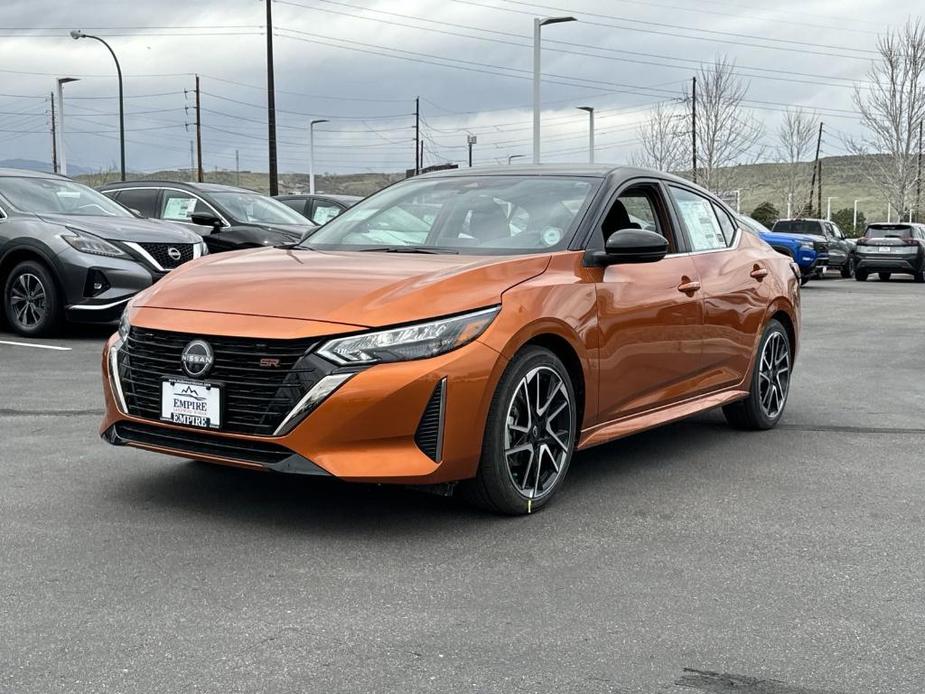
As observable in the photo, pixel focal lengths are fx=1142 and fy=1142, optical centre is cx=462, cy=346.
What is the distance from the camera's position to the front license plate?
4.47m

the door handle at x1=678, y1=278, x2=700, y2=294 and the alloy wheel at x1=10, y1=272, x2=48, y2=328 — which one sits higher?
the door handle at x1=678, y1=278, x2=700, y2=294

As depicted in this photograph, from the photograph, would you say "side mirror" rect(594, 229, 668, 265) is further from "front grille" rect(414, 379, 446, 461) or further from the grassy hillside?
the grassy hillside

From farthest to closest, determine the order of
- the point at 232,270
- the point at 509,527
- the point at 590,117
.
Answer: the point at 590,117, the point at 232,270, the point at 509,527

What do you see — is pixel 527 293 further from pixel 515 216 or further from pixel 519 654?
pixel 519 654

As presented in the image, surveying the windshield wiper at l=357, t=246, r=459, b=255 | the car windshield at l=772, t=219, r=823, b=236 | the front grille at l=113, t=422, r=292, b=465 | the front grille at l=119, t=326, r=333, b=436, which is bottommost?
the front grille at l=113, t=422, r=292, b=465

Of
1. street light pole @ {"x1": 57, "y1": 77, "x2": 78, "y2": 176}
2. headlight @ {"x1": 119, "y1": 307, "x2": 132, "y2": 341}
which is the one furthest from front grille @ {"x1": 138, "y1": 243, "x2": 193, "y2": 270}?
street light pole @ {"x1": 57, "y1": 77, "x2": 78, "y2": 176}

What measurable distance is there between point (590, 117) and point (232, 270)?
43.7 meters

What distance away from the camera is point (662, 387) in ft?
19.2

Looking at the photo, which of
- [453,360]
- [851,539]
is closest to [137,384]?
[453,360]

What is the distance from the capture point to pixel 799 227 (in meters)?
32.9

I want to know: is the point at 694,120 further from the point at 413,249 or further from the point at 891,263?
the point at 413,249

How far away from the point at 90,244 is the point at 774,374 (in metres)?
6.78

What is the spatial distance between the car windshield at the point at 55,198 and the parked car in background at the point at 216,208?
57.6 inches

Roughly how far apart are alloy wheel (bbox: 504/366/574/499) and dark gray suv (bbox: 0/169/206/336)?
6.83m
